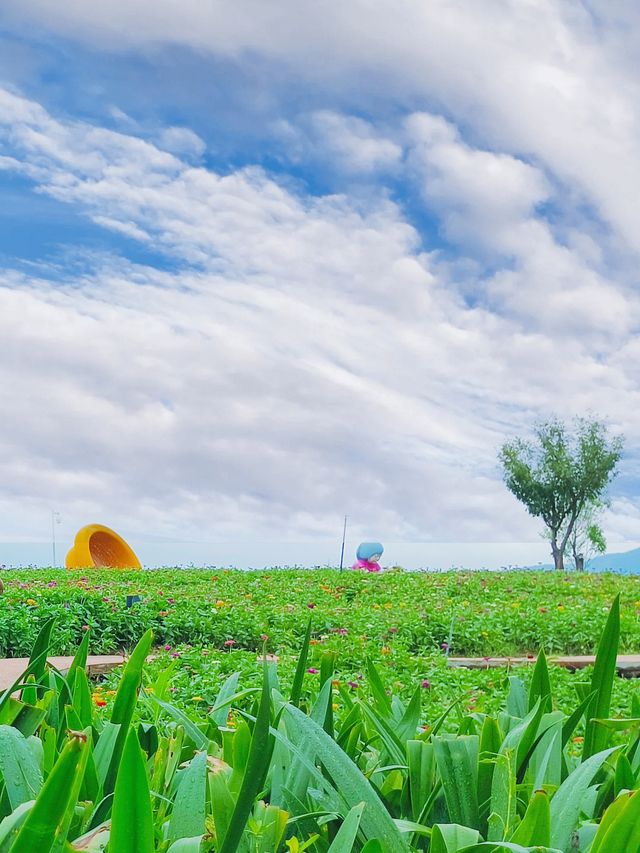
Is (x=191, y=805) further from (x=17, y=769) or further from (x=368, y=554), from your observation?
(x=368, y=554)

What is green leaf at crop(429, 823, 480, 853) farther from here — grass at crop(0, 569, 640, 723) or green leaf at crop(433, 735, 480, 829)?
grass at crop(0, 569, 640, 723)

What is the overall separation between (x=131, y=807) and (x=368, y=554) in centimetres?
1613

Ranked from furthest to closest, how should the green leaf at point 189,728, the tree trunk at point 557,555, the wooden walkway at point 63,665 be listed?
1. the tree trunk at point 557,555
2. the wooden walkway at point 63,665
3. the green leaf at point 189,728

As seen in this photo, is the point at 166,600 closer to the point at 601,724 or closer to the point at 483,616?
the point at 483,616

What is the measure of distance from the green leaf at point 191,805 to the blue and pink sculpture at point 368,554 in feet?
51.2

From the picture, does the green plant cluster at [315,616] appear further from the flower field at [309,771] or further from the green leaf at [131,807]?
the green leaf at [131,807]

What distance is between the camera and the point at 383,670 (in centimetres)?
591

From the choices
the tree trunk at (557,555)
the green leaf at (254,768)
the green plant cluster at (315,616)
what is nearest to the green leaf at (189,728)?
the green leaf at (254,768)

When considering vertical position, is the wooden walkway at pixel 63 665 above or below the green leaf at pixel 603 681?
below

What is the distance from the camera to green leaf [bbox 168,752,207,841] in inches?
37.3

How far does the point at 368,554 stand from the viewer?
16.6 metres

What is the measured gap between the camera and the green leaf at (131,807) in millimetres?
712

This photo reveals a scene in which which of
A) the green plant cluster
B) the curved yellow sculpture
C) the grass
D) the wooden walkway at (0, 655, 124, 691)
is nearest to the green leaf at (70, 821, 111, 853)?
the grass

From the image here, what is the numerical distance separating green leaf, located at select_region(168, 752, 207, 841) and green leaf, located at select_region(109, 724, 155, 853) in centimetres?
24
